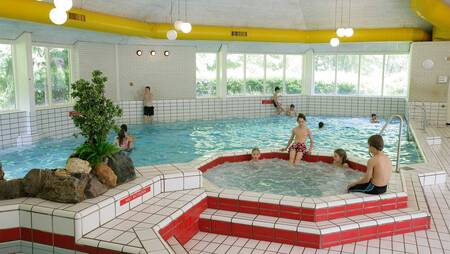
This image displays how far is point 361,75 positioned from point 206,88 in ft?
20.0

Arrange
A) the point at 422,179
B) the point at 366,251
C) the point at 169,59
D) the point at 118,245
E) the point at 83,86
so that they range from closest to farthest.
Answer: the point at 118,245
the point at 366,251
the point at 83,86
the point at 422,179
the point at 169,59

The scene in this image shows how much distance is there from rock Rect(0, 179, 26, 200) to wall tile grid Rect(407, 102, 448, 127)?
11.0 m

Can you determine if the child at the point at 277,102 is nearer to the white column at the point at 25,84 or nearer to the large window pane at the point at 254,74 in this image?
the large window pane at the point at 254,74

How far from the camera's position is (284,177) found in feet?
23.8

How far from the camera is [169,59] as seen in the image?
45.4 ft

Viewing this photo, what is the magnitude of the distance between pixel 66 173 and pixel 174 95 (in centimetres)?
989

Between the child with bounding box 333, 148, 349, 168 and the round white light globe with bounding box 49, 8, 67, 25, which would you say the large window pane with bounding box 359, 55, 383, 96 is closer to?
the child with bounding box 333, 148, 349, 168

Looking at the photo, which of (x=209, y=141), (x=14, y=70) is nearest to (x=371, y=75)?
(x=209, y=141)

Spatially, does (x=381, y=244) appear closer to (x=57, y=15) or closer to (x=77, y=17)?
(x=57, y=15)

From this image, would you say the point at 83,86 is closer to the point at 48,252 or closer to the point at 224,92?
the point at 48,252

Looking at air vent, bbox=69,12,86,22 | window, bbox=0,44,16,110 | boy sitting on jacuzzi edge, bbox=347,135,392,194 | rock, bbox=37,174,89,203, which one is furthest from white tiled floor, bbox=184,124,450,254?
window, bbox=0,44,16,110

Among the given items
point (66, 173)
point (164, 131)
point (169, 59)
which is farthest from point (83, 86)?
point (169, 59)

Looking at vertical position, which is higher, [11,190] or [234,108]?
[234,108]

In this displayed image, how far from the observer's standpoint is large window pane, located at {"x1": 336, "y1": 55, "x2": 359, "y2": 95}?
15.8m
